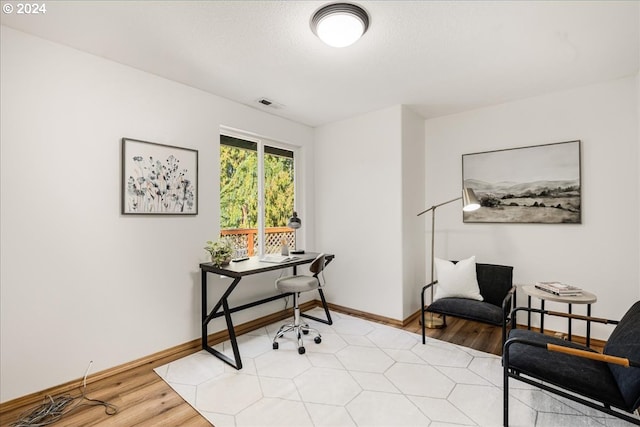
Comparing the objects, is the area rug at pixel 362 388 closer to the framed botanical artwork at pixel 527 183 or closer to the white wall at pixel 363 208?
the white wall at pixel 363 208

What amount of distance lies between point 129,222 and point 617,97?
15.0 ft

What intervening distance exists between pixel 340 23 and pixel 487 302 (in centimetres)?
291

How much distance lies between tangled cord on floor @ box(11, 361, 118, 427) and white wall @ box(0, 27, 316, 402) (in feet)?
0.45

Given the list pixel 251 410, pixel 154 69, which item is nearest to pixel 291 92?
pixel 154 69

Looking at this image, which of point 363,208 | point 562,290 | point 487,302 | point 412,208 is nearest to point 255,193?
point 363,208

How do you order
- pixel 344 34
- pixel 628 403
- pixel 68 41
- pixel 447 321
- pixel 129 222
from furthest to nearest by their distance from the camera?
pixel 447 321
pixel 129 222
pixel 68 41
pixel 344 34
pixel 628 403

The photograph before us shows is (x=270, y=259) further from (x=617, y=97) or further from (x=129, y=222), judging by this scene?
(x=617, y=97)

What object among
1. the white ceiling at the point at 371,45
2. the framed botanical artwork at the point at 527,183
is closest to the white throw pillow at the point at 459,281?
the framed botanical artwork at the point at 527,183

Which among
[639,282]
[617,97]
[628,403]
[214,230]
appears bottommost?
[628,403]

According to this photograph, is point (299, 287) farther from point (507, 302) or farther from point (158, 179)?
point (507, 302)

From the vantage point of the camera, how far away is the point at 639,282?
105 inches

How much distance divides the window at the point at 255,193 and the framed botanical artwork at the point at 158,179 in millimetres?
460

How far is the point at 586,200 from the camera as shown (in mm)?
2967

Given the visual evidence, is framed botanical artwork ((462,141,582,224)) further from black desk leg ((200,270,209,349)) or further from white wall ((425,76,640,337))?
black desk leg ((200,270,209,349))
